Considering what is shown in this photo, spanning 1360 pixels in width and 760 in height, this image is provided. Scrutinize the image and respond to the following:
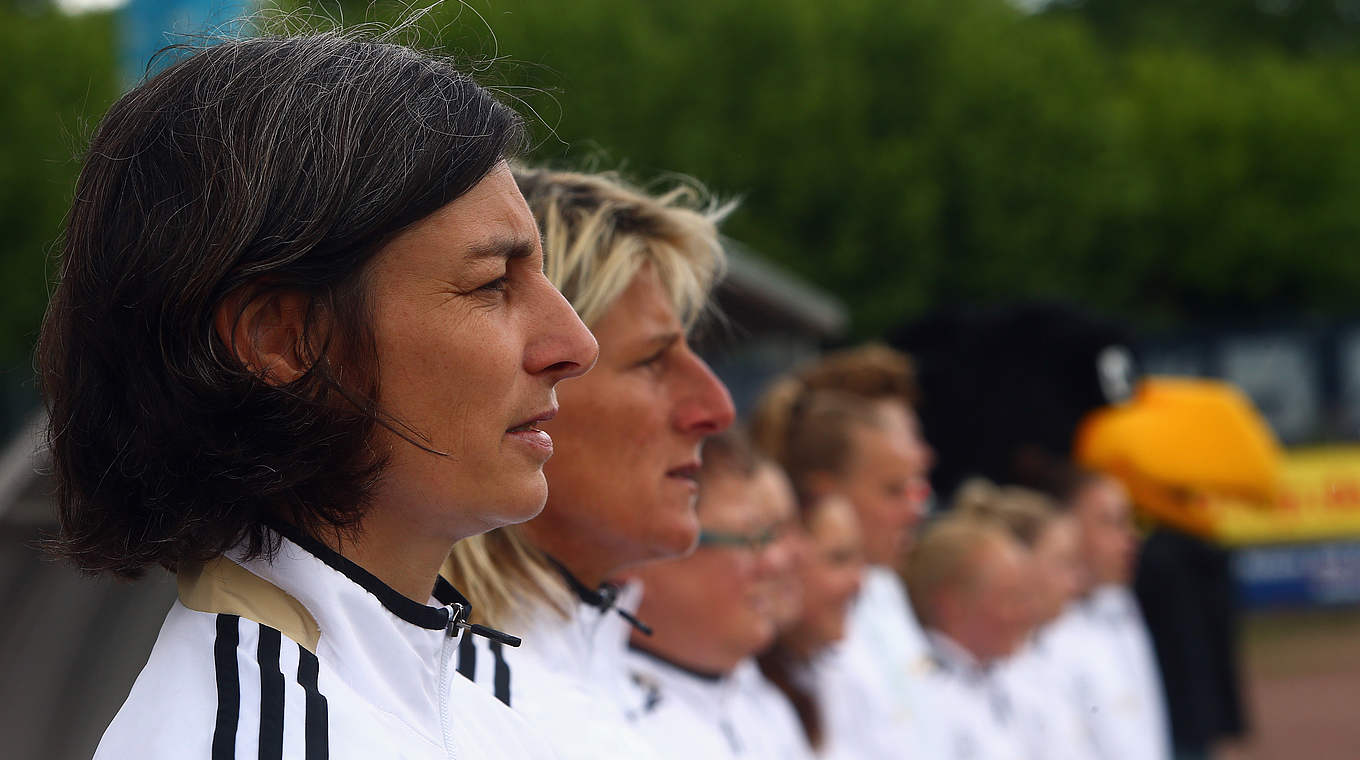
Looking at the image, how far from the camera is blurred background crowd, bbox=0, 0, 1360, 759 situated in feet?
11.9

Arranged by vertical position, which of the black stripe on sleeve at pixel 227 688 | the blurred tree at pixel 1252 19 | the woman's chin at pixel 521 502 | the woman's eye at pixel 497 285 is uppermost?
the blurred tree at pixel 1252 19

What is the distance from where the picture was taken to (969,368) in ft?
20.7

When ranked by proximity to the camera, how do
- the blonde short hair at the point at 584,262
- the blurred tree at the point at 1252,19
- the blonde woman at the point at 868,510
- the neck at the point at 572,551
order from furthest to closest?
the blurred tree at the point at 1252,19 < the blonde woman at the point at 868,510 < the neck at the point at 572,551 < the blonde short hair at the point at 584,262

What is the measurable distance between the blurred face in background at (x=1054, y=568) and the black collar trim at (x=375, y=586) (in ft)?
14.3

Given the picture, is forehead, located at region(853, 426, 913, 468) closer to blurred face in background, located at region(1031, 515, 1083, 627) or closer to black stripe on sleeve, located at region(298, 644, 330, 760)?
blurred face in background, located at region(1031, 515, 1083, 627)

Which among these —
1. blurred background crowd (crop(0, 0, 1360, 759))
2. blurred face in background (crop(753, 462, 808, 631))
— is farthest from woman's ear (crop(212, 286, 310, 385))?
blurred face in background (crop(753, 462, 808, 631))

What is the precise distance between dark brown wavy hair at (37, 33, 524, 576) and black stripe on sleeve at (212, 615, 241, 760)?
89mm

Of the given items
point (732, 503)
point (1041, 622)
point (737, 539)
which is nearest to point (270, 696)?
point (737, 539)

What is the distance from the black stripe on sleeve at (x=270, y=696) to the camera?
1.25m

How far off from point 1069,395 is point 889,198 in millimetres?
14490

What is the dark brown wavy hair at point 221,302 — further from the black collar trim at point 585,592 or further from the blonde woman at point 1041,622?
the blonde woman at point 1041,622

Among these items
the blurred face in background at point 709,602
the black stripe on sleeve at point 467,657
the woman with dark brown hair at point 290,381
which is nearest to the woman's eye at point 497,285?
the woman with dark brown hair at point 290,381

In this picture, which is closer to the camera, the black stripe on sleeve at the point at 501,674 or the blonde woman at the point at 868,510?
the black stripe on sleeve at the point at 501,674

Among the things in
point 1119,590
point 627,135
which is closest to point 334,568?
point 1119,590
